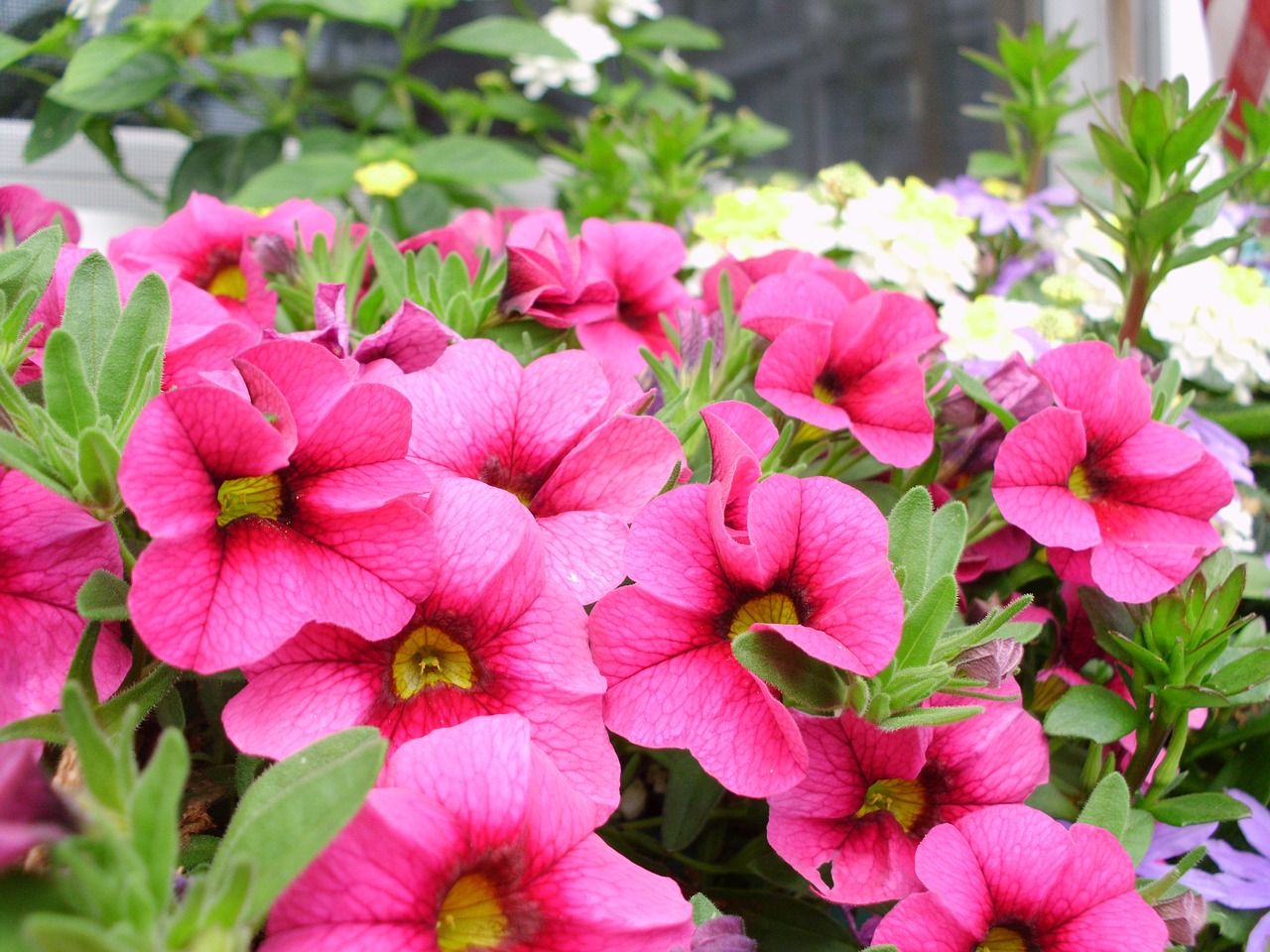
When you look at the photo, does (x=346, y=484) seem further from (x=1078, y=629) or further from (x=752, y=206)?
(x=752, y=206)

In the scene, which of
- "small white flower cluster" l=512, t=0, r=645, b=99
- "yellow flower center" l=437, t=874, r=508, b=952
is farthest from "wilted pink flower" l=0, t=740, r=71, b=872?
"small white flower cluster" l=512, t=0, r=645, b=99

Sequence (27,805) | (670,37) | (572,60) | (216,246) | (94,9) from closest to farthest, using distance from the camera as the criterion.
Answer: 1. (27,805)
2. (216,246)
3. (94,9)
4. (572,60)
5. (670,37)

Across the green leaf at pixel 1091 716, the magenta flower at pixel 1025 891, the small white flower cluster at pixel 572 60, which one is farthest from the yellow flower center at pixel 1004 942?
the small white flower cluster at pixel 572 60

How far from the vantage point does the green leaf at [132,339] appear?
38 cm

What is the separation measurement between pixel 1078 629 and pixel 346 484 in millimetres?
446

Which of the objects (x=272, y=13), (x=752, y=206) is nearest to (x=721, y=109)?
(x=272, y=13)

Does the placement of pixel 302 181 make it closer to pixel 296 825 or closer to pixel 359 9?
pixel 359 9

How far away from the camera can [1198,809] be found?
50 centimetres

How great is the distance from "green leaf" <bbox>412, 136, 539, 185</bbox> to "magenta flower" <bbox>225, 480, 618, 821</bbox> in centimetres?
105

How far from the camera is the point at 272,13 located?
1.47 meters

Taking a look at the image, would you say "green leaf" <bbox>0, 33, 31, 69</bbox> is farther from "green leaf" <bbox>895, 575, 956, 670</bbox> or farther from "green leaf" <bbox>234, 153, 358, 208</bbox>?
"green leaf" <bbox>895, 575, 956, 670</bbox>

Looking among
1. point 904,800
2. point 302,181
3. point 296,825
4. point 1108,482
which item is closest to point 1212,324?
point 1108,482

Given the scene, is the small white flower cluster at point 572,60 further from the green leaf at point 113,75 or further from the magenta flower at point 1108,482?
the magenta flower at point 1108,482

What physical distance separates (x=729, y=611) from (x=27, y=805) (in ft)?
0.87
